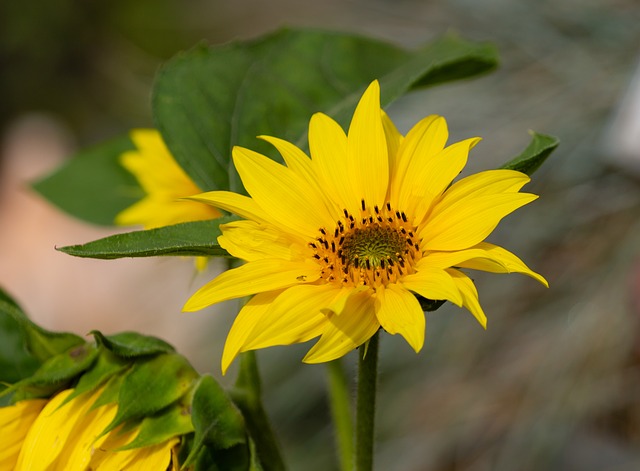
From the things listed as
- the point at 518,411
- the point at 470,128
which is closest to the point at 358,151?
the point at 518,411

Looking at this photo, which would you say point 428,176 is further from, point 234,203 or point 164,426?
point 164,426

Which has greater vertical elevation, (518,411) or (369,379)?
(369,379)

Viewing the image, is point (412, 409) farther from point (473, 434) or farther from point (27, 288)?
point (27, 288)

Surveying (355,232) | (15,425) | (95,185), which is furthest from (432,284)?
(95,185)

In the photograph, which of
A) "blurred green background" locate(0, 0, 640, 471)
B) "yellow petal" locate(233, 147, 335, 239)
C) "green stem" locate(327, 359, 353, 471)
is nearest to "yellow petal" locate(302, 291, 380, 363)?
"yellow petal" locate(233, 147, 335, 239)

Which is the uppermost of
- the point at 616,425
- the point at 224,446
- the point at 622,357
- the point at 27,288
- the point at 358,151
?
the point at 358,151

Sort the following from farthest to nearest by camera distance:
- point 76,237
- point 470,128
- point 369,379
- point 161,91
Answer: point 76,237
point 470,128
point 161,91
point 369,379

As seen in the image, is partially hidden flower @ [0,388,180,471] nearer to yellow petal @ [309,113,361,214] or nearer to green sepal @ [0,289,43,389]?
green sepal @ [0,289,43,389]
